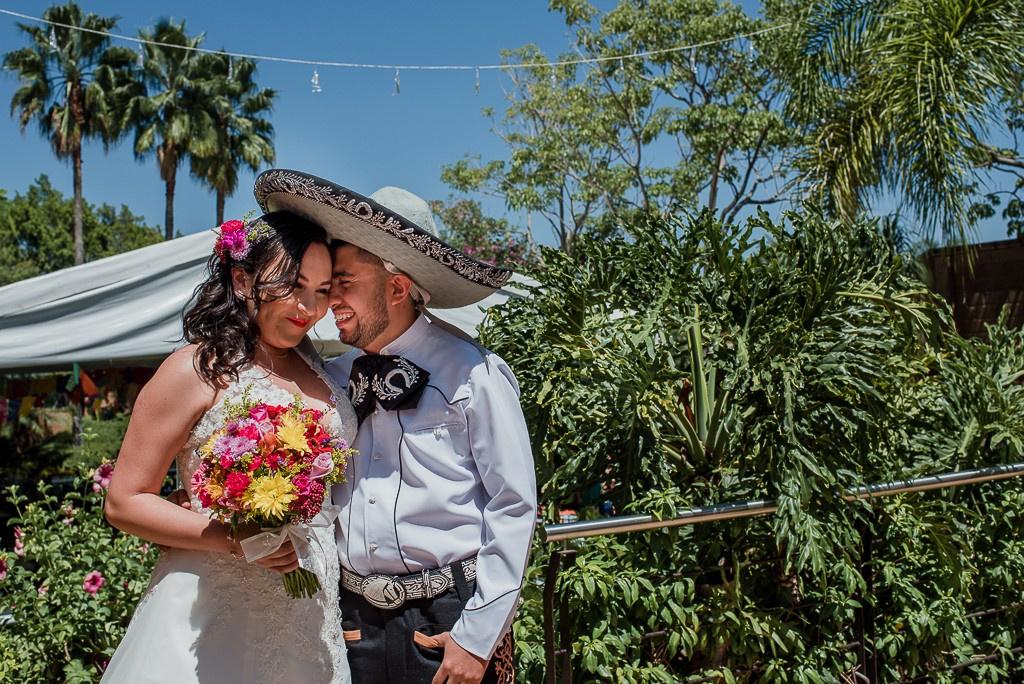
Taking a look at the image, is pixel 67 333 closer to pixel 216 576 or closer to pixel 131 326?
pixel 131 326

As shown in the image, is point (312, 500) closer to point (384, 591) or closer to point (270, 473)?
point (270, 473)

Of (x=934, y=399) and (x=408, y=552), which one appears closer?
(x=408, y=552)

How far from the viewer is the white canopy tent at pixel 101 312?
4.45 metres

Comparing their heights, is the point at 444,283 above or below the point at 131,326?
below

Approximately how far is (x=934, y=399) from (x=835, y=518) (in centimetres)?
109

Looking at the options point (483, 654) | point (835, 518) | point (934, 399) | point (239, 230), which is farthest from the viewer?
point (934, 399)

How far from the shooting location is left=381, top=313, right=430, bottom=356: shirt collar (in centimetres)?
206

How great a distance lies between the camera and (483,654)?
184 centimetres

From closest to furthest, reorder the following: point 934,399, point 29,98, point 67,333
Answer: point 934,399 → point 67,333 → point 29,98

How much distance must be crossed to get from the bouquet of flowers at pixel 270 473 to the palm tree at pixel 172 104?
25.6 m

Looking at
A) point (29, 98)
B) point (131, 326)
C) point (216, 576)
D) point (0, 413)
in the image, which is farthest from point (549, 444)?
point (29, 98)

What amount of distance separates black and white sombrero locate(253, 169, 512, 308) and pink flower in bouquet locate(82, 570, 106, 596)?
6.09 ft

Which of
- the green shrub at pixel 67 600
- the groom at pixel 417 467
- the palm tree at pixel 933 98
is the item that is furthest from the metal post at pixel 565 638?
the palm tree at pixel 933 98

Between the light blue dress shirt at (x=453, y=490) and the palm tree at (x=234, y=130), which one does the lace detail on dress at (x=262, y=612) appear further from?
the palm tree at (x=234, y=130)
